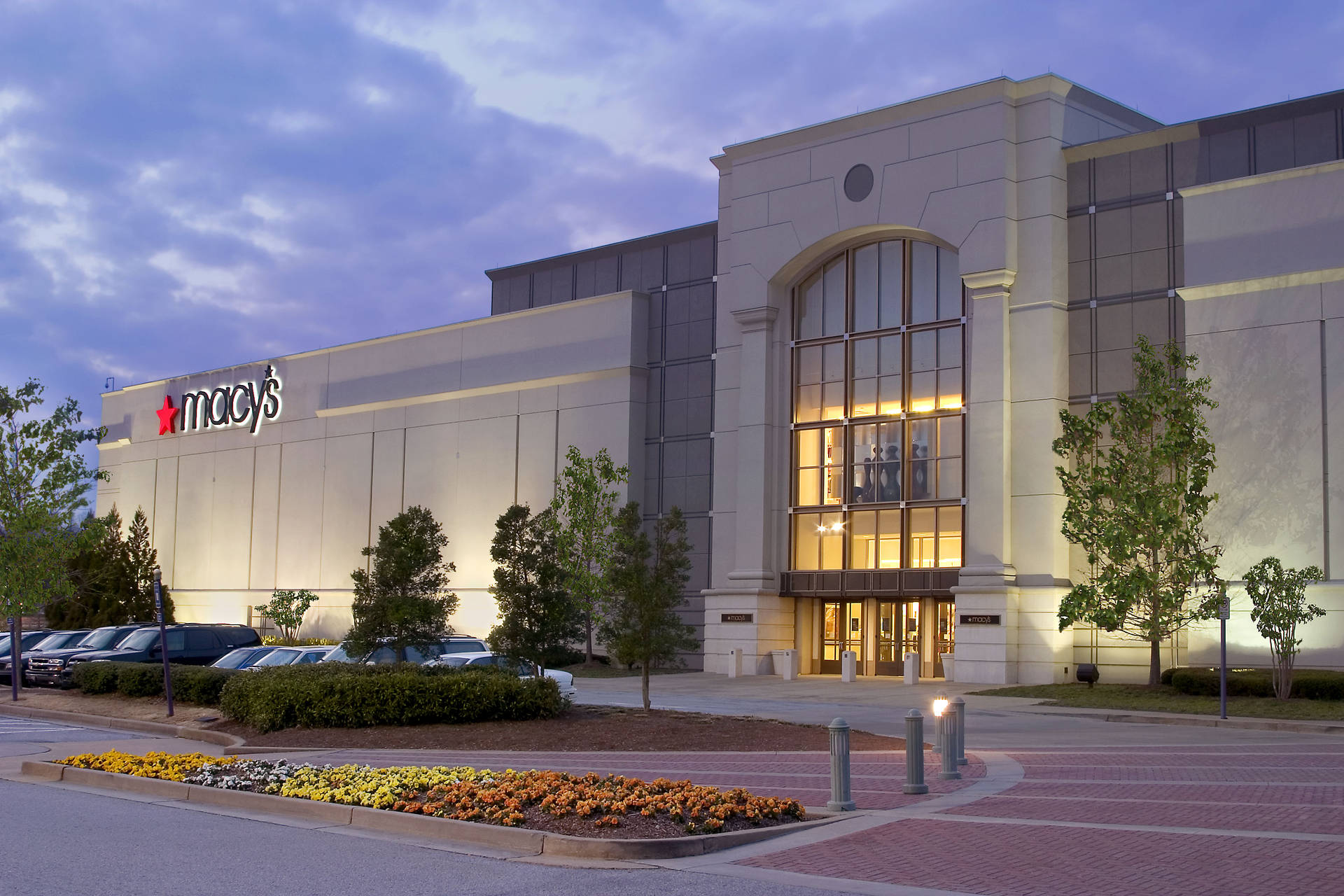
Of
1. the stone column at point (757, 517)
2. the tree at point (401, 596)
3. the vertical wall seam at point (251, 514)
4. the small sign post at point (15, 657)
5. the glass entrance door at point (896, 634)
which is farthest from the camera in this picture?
the vertical wall seam at point (251, 514)

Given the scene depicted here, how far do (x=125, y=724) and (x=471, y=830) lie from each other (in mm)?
16491

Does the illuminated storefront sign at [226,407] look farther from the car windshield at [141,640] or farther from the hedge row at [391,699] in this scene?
the hedge row at [391,699]

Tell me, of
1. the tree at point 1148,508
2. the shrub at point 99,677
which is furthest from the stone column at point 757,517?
the shrub at point 99,677

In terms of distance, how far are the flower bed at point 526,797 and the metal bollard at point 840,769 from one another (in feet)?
1.71

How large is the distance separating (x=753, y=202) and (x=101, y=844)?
37.2m

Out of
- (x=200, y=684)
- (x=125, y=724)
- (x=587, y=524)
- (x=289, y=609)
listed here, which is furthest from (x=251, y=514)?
(x=125, y=724)

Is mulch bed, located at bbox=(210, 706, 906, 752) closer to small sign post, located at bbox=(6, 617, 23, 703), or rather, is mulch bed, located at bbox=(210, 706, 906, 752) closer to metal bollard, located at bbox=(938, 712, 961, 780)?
metal bollard, located at bbox=(938, 712, 961, 780)

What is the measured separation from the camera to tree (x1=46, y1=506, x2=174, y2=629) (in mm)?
62812

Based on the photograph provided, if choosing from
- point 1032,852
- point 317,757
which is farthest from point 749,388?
point 1032,852

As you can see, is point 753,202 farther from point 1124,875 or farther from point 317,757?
point 1124,875

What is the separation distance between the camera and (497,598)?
96.6 ft

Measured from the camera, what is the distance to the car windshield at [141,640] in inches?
1438

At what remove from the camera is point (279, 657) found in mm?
30375

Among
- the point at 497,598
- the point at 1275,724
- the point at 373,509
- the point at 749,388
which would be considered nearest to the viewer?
the point at 1275,724
